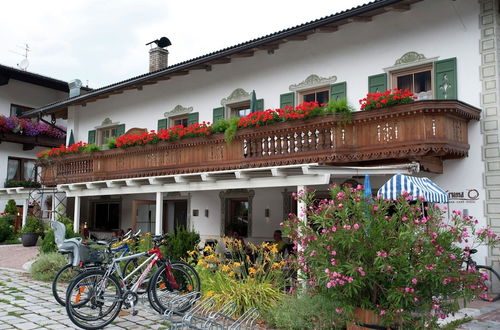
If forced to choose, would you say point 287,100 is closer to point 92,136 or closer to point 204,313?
point 204,313

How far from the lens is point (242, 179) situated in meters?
11.6

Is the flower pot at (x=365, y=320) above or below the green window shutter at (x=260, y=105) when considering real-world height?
below

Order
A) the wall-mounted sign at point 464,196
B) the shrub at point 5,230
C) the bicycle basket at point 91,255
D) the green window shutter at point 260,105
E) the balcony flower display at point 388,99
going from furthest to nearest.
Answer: the shrub at point 5,230
the green window shutter at point 260,105
the wall-mounted sign at point 464,196
the balcony flower display at point 388,99
the bicycle basket at point 91,255

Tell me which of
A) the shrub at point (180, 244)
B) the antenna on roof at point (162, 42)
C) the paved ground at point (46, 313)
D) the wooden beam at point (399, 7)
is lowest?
the paved ground at point (46, 313)

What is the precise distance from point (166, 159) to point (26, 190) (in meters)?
10.8

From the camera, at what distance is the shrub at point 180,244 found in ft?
34.1

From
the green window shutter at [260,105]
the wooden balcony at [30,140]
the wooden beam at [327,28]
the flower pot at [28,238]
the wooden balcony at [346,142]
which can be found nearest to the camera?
the wooden balcony at [346,142]

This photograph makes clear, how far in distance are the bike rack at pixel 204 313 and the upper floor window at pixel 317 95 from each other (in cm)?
700

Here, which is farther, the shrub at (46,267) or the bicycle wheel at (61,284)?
the shrub at (46,267)

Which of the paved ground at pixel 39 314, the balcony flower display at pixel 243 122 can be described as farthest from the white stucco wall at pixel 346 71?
the paved ground at pixel 39 314

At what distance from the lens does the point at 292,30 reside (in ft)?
40.3

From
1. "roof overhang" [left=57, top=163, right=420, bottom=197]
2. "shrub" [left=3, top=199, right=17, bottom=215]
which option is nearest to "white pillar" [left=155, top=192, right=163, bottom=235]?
"roof overhang" [left=57, top=163, right=420, bottom=197]

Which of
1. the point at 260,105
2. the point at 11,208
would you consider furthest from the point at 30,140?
the point at 260,105

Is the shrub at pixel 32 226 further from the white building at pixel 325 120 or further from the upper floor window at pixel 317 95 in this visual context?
the upper floor window at pixel 317 95
